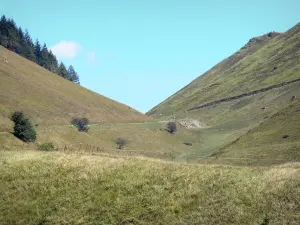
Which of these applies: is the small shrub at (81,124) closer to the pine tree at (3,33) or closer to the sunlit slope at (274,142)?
the sunlit slope at (274,142)

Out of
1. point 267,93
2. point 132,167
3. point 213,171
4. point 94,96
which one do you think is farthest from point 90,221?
point 267,93

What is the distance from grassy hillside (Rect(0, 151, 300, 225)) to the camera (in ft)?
50.2

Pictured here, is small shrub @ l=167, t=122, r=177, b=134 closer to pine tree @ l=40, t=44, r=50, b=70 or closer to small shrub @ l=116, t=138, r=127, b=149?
small shrub @ l=116, t=138, r=127, b=149

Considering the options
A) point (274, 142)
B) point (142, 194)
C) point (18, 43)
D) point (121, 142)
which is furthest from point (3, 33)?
point (142, 194)

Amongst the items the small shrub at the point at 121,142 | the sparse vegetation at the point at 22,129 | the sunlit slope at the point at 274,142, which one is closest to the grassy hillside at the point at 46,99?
the sparse vegetation at the point at 22,129

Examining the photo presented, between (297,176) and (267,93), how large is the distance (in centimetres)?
18262

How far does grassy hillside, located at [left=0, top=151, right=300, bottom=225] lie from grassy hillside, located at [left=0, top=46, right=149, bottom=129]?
62.9 metres

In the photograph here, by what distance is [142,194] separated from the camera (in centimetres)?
1778

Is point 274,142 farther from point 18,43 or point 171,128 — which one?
point 18,43

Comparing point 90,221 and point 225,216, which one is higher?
point 225,216

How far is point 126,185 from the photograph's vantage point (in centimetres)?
1855

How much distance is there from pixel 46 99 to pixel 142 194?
110m

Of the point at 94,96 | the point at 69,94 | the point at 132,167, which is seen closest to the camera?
the point at 132,167

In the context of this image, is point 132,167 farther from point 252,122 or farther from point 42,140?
point 252,122
